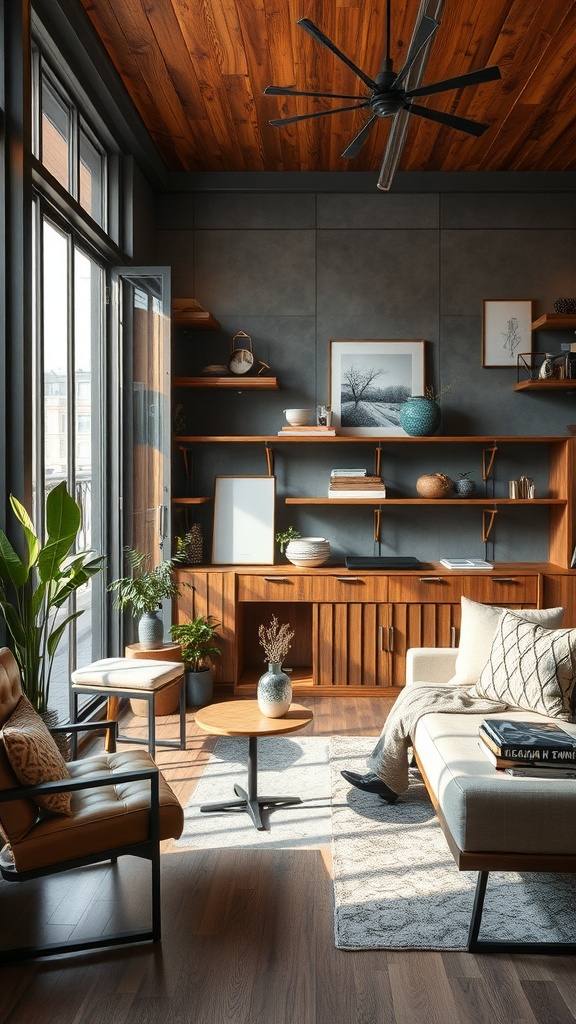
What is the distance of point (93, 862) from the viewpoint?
8.64 ft

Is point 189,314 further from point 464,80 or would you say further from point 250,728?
point 250,728

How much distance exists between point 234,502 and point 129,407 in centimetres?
111

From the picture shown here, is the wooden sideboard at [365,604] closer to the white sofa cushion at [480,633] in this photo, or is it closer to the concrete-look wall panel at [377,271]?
the white sofa cushion at [480,633]

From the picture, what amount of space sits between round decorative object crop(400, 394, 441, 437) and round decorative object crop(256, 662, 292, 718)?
8.67 ft

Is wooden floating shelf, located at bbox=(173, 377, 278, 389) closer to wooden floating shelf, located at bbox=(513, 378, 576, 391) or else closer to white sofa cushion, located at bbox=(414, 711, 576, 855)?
wooden floating shelf, located at bbox=(513, 378, 576, 391)

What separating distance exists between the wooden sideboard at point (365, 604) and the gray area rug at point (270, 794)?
92 cm

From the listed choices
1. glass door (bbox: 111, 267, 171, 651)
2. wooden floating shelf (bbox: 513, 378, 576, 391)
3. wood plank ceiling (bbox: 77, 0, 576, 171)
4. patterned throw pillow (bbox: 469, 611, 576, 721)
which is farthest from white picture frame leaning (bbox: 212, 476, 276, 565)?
patterned throw pillow (bbox: 469, 611, 576, 721)

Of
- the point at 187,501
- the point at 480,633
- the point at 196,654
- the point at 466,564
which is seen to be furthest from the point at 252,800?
the point at 466,564

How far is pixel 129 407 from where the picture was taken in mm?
5387

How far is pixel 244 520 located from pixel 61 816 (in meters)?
3.53

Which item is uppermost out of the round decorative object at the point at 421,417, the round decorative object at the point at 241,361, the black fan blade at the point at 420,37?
the black fan blade at the point at 420,37

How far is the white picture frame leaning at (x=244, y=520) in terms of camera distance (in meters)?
5.96

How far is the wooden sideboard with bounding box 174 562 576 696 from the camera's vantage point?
5574 millimetres

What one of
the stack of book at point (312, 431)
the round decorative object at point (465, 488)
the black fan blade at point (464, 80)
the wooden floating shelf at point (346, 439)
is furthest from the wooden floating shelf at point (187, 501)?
the black fan blade at point (464, 80)
